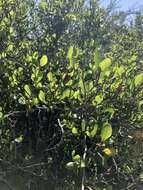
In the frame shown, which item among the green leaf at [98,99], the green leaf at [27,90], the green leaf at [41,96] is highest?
the green leaf at [27,90]

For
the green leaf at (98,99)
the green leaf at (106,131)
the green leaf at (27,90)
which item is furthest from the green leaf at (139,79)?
the green leaf at (27,90)

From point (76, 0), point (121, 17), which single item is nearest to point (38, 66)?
point (76, 0)

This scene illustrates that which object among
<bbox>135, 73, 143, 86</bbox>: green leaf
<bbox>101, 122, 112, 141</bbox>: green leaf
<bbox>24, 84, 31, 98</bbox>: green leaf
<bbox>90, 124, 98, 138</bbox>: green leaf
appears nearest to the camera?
<bbox>101, 122, 112, 141</bbox>: green leaf

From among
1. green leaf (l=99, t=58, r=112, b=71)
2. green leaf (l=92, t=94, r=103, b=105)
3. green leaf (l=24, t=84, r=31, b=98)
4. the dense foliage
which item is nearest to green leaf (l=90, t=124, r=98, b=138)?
the dense foliage

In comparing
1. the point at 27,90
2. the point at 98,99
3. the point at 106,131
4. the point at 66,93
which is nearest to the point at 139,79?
the point at 98,99

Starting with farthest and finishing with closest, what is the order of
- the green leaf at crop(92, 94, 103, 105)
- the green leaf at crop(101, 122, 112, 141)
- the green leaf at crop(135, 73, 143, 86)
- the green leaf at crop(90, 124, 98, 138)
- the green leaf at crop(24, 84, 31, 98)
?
1. the green leaf at crop(24, 84, 31, 98)
2. the green leaf at crop(135, 73, 143, 86)
3. the green leaf at crop(92, 94, 103, 105)
4. the green leaf at crop(90, 124, 98, 138)
5. the green leaf at crop(101, 122, 112, 141)

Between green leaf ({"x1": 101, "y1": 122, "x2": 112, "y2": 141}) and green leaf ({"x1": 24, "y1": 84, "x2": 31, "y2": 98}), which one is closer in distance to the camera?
green leaf ({"x1": 101, "y1": 122, "x2": 112, "y2": 141})

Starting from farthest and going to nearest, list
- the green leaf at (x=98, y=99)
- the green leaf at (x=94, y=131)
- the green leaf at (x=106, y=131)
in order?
1. the green leaf at (x=98, y=99)
2. the green leaf at (x=94, y=131)
3. the green leaf at (x=106, y=131)

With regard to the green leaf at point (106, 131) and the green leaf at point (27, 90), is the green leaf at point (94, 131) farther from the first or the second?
the green leaf at point (27, 90)

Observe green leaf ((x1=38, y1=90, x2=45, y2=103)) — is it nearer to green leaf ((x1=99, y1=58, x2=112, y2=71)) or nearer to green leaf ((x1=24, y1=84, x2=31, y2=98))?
green leaf ((x1=24, y1=84, x2=31, y2=98))

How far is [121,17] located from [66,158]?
837 cm

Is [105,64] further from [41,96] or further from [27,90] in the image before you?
[27,90]

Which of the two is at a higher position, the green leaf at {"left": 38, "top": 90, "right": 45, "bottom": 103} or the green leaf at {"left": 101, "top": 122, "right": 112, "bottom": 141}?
the green leaf at {"left": 38, "top": 90, "right": 45, "bottom": 103}

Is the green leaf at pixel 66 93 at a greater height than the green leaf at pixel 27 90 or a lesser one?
lesser
